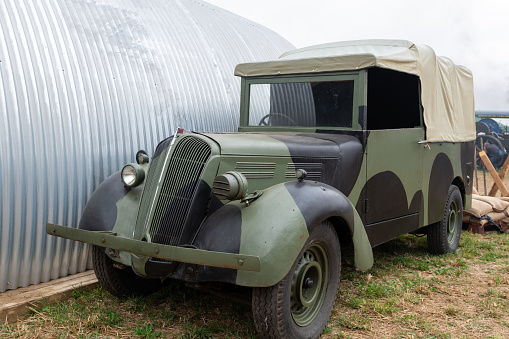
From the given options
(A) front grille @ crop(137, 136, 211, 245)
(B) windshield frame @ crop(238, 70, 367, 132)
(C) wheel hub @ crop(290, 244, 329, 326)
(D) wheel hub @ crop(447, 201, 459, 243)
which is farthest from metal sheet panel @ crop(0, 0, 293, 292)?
(D) wheel hub @ crop(447, 201, 459, 243)

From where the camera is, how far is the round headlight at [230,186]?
3.03 metres

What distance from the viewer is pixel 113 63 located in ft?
17.1

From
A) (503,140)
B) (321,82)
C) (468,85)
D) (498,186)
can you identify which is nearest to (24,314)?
(321,82)

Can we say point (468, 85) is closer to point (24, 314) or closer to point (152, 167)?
point (152, 167)

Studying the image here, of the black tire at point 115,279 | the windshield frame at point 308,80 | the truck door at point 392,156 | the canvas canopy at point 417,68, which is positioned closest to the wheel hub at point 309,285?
the truck door at point 392,156

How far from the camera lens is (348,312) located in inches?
154

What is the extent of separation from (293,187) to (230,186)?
0.47 metres

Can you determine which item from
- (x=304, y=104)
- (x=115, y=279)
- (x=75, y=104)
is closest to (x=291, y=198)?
(x=304, y=104)

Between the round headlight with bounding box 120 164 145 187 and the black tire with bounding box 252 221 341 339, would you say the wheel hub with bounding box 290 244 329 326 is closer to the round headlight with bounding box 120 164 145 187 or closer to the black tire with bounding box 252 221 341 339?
the black tire with bounding box 252 221 341 339

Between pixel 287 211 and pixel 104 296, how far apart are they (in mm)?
1988

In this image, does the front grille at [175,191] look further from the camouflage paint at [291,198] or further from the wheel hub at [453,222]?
the wheel hub at [453,222]

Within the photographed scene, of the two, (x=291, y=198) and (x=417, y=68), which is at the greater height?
(x=417, y=68)

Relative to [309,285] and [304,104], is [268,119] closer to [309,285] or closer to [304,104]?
[304,104]

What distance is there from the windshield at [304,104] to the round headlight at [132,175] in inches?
59.1
